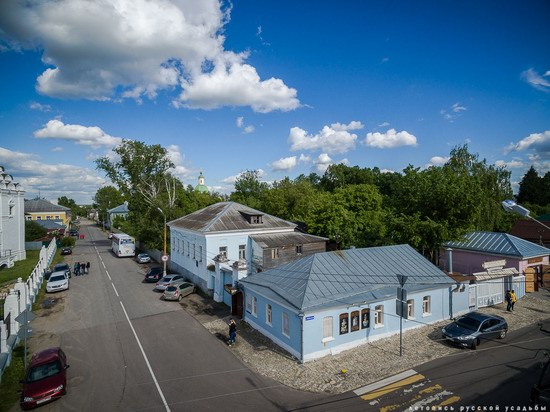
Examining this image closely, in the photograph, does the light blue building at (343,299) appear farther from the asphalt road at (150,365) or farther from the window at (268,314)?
the asphalt road at (150,365)

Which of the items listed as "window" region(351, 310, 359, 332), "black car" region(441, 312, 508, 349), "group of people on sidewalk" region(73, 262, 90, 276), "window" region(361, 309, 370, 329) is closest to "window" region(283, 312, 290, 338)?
"window" region(351, 310, 359, 332)

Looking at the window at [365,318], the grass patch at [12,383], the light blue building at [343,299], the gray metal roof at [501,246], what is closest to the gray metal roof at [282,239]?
the light blue building at [343,299]

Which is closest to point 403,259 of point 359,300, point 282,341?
point 359,300

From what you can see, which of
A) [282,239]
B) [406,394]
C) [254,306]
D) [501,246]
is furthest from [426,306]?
[282,239]

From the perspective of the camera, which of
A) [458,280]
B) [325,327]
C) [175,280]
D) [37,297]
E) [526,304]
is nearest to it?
[325,327]

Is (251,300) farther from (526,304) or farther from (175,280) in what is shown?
(526,304)

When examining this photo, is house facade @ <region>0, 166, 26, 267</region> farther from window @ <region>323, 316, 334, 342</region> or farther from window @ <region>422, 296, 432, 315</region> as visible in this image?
window @ <region>422, 296, 432, 315</region>

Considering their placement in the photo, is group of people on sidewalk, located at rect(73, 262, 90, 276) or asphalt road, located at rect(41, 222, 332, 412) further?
group of people on sidewalk, located at rect(73, 262, 90, 276)
